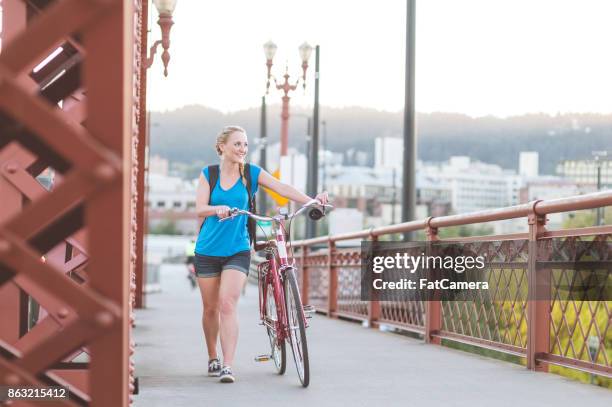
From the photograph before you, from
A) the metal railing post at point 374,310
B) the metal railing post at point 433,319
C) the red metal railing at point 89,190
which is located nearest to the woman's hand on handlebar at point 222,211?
the metal railing post at point 433,319

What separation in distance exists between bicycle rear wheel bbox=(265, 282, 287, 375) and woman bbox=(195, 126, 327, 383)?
0.26m

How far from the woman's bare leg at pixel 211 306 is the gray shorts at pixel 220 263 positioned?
6 centimetres

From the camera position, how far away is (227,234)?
8.30 meters

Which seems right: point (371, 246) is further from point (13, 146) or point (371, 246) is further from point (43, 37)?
point (43, 37)

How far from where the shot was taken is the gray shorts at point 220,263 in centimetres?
828

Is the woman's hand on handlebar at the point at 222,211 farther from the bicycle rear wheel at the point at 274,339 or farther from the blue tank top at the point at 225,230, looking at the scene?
the bicycle rear wheel at the point at 274,339

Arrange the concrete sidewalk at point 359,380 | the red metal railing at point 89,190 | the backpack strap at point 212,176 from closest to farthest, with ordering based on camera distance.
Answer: the red metal railing at point 89,190 < the concrete sidewalk at point 359,380 < the backpack strap at point 212,176

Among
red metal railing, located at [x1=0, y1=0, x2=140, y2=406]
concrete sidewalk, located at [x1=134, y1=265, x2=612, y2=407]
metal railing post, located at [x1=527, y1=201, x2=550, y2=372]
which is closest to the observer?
red metal railing, located at [x1=0, y1=0, x2=140, y2=406]

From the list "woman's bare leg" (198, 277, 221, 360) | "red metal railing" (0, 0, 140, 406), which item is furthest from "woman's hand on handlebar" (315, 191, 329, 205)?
"red metal railing" (0, 0, 140, 406)

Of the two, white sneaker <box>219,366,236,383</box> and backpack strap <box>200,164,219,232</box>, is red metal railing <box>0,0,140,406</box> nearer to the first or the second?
white sneaker <box>219,366,236,383</box>

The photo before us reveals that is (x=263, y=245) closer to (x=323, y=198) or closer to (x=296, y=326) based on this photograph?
(x=323, y=198)

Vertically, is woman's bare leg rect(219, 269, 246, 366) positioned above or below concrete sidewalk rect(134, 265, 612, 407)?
above

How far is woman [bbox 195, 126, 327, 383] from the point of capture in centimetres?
821
